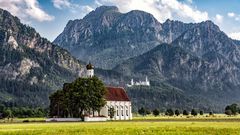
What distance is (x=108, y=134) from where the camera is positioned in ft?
170

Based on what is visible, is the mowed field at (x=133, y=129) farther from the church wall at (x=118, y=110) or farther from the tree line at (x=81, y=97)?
the church wall at (x=118, y=110)

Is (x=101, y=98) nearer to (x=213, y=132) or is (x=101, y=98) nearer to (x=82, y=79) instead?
(x=82, y=79)

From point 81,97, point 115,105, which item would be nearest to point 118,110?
point 115,105

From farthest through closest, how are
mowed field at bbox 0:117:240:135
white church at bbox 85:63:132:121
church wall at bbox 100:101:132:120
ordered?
church wall at bbox 100:101:132:120 < white church at bbox 85:63:132:121 < mowed field at bbox 0:117:240:135

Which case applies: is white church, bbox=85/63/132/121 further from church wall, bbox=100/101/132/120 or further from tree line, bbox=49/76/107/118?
tree line, bbox=49/76/107/118

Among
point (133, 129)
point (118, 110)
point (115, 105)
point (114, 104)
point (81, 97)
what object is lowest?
point (133, 129)

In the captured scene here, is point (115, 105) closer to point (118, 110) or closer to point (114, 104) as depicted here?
point (114, 104)

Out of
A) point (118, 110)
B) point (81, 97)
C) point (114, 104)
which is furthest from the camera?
point (118, 110)

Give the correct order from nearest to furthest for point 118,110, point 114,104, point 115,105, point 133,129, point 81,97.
A: point 133,129 < point 81,97 < point 114,104 < point 115,105 < point 118,110

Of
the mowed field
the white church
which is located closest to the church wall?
the white church

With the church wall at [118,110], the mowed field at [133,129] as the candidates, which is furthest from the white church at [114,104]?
the mowed field at [133,129]

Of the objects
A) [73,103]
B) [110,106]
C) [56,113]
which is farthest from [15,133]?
[110,106]

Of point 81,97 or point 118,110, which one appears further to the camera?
point 118,110

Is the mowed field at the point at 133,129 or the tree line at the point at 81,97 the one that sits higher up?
the tree line at the point at 81,97
